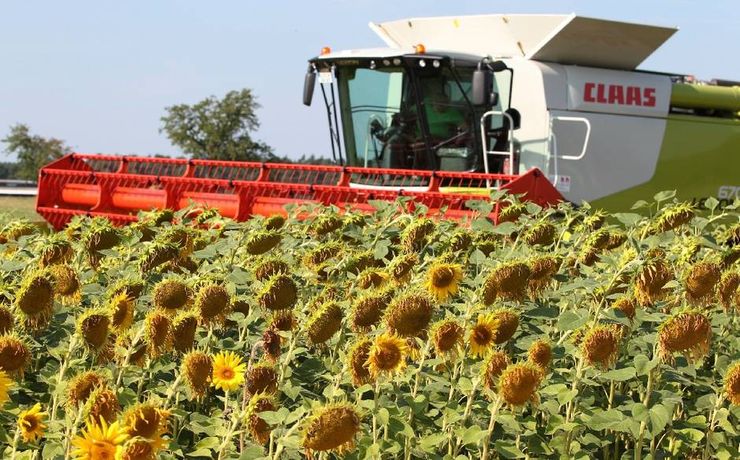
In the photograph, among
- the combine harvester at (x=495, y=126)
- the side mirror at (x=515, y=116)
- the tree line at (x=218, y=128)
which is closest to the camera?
the combine harvester at (x=495, y=126)

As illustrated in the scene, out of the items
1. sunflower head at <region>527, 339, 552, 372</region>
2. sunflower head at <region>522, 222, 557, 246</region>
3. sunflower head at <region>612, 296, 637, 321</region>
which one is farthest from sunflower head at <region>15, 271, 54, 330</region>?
sunflower head at <region>522, 222, 557, 246</region>

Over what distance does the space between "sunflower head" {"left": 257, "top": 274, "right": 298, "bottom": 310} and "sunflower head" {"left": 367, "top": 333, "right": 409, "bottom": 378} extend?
15.7 inches

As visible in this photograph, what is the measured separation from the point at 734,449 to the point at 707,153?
35.4ft

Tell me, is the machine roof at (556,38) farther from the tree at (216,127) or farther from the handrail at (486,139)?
the tree at (216,127)

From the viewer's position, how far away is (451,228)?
155 inches

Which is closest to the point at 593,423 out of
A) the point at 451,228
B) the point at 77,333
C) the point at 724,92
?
the point at 77,333

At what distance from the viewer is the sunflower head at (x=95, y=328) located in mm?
2369

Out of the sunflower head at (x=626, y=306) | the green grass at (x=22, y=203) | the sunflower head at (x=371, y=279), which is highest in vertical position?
the sunflower head at (x=371, y=279)

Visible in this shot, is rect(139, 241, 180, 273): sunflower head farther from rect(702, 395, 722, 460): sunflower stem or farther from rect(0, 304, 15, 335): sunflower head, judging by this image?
rect(702, 395, 722, 460): sunflower stem

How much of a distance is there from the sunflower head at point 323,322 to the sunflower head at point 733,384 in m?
0.92

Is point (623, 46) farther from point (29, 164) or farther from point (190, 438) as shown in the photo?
point (29, 164)

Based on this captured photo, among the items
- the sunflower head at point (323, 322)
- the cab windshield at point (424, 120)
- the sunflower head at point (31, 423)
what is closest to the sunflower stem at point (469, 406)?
the sunflower head at point (323, 322)

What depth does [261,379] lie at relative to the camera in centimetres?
221

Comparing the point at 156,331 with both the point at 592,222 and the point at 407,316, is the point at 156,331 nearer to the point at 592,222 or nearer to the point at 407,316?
the point at 407,316
